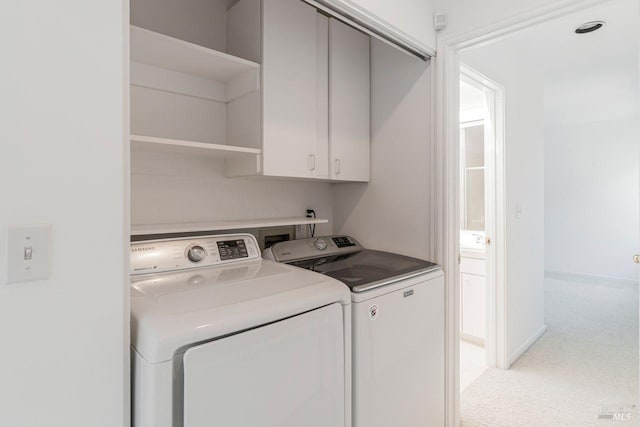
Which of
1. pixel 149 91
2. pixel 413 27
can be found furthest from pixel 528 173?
pixel 149 91

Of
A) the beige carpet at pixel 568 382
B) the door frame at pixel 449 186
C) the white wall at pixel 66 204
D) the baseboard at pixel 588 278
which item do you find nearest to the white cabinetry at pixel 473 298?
the beige carpet at pixel 568 382

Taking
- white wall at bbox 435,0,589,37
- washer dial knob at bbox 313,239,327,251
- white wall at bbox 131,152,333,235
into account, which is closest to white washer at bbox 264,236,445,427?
washer dial knob at bbox 313,239,327,251

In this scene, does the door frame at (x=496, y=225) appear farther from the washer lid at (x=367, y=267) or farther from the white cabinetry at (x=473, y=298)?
the washer lid at (x=367, y=267)

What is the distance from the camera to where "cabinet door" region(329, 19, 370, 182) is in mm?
1878

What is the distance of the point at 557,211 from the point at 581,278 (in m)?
1.09

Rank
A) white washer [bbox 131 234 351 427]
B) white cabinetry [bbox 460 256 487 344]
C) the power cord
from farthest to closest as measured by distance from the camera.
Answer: white cabinetry [bbox 460 256 487 344] → the power cord → white washer [bbox 131 234 351 427]

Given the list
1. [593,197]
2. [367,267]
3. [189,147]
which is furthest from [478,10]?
[593,197]

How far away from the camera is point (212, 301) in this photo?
100 centimetres

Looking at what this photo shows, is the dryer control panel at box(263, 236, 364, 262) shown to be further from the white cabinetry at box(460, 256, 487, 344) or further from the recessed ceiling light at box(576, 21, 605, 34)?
the recessed ceiling light at box(576, 21, 605, 34)

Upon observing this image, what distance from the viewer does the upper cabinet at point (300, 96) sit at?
1576 millimetres

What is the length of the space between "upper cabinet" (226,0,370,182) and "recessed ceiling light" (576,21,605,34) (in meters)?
1.73

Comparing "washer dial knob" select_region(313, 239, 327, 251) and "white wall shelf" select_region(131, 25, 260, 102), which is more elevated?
"white wall shelf" select_region(131, 25, 260, 102)

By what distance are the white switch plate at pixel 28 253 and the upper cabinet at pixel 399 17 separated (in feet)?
3.89

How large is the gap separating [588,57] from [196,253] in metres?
3.71
